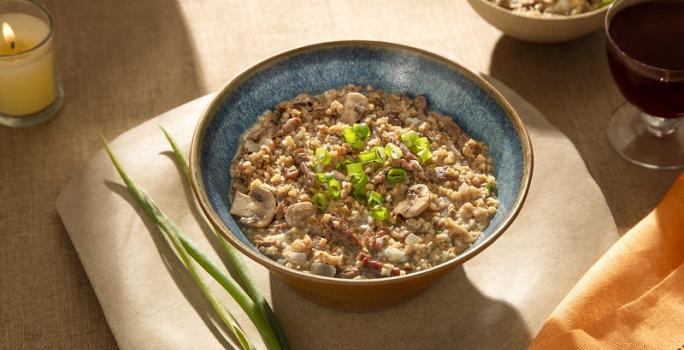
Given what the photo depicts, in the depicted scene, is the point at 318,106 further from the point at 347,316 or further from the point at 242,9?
the point at 242,9

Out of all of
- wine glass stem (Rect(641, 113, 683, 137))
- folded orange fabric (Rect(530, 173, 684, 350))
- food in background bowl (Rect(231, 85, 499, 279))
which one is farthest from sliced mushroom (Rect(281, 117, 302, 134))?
wine glass stem (Rect(641, 113, 683, 137))

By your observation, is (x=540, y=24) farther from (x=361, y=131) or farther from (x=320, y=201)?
(x=320, y=201)

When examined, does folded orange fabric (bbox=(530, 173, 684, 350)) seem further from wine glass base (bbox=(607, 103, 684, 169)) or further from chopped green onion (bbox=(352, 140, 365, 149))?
chopped green onion (bbox=(352, 140, 365, 149))

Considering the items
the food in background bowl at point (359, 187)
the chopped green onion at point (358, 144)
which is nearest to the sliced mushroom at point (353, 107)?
the food in background bowl at point (359, 187)

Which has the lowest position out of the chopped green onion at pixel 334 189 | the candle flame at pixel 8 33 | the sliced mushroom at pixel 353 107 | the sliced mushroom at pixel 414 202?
the sliced mushroom at pixel 414 202

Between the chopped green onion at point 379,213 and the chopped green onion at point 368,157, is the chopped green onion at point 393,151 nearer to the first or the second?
the chopped green onion at point 368,157
